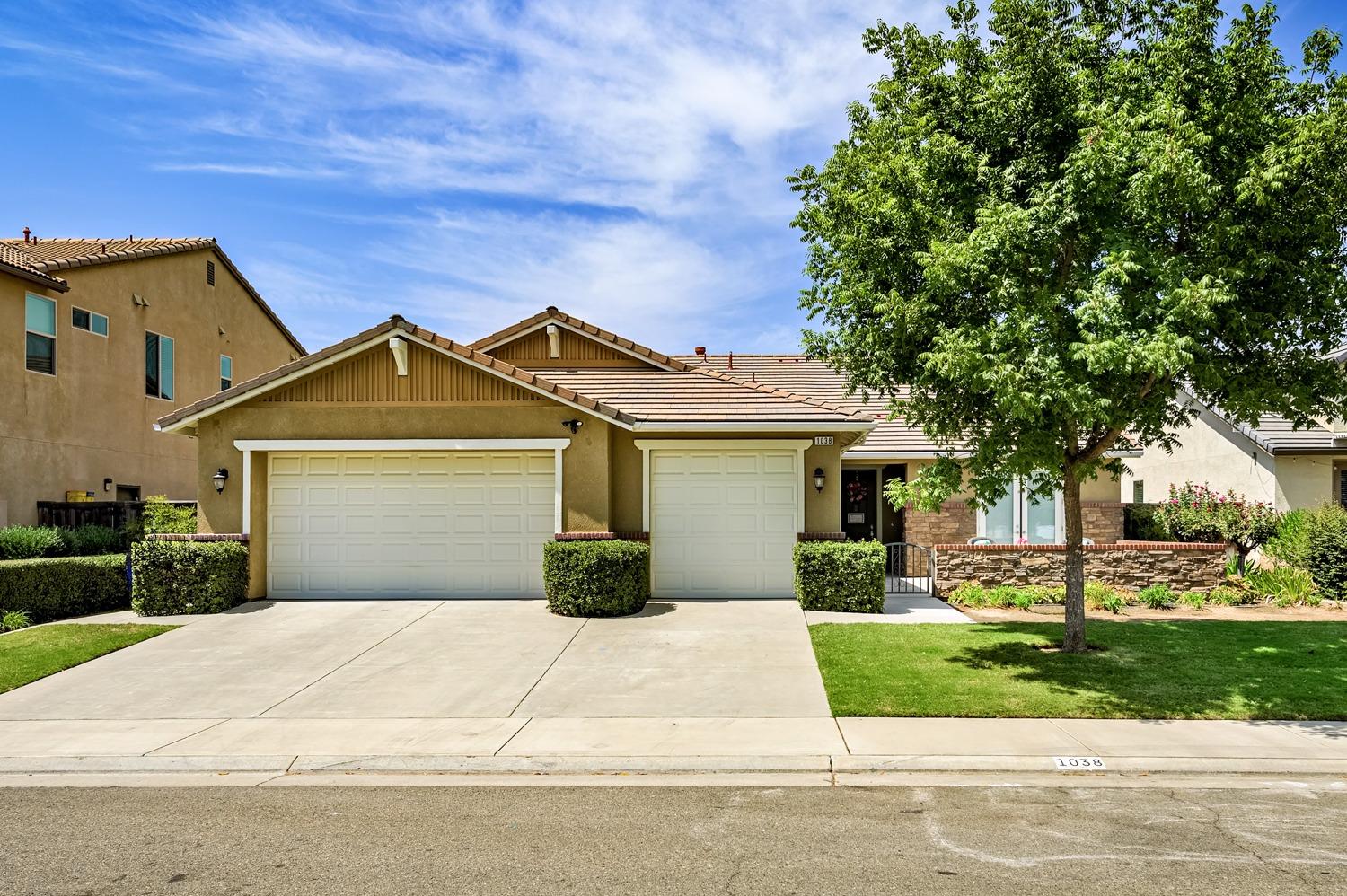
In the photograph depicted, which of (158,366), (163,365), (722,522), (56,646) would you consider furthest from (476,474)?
(163,365)

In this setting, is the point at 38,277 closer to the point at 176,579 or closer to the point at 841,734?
the point at 176,579

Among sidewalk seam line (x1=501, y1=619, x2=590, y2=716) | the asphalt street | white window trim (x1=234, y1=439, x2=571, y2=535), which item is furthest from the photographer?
white window trim (x1=234, y1=439, x2=571, y2=535)

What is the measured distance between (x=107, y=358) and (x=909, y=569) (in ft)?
58.2

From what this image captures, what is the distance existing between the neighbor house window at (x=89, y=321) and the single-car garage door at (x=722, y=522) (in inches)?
506

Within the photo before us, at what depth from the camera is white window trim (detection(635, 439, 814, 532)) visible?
1458cm

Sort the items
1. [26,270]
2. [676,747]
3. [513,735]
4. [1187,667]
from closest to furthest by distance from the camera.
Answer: [676,747]
[513,735]
[1187,667]
[26,270]

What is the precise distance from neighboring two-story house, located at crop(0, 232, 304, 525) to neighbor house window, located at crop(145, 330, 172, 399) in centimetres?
3

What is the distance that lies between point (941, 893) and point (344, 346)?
40.0ft

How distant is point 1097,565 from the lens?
15805mm

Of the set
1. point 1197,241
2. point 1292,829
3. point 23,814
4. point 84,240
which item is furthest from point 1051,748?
point 84,240

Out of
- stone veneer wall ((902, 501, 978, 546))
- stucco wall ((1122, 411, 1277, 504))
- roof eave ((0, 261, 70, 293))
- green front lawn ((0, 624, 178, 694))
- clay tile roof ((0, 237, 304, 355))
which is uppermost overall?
clay tile roof ((0, 237, 304, 355))

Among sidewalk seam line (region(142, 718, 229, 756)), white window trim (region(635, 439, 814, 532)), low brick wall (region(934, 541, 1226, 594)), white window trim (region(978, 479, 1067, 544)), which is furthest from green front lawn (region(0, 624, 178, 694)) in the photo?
white window trim (region(978, 479, 1067, 544))

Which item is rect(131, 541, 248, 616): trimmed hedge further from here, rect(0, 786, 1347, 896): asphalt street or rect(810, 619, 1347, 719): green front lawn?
rect(810, 619, 1347, 719): green front lawn

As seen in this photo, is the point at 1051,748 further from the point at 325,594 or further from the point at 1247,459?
the point at 1247,459
